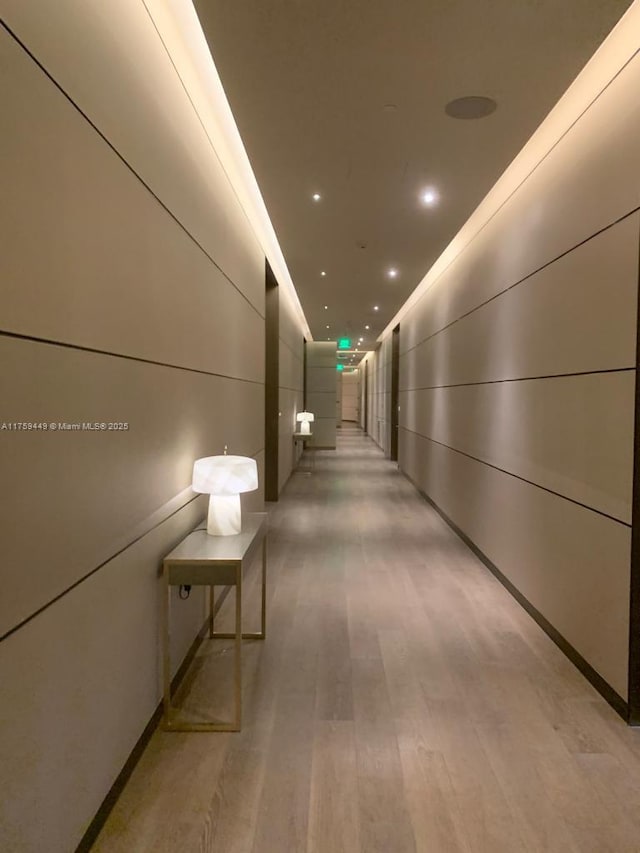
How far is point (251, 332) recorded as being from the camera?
5352mm

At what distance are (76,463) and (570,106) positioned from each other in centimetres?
353

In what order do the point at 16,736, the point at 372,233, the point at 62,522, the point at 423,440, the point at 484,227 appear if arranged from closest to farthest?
1. the point at 16,736
2. the point at 62,522
3. the point at 484,227
4. the point at 372,233
5. the point at 423,440

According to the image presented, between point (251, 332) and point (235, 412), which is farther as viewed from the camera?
point (251, 332)

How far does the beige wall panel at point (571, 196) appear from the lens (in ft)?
8.82

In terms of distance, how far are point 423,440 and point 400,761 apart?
21.5 ft

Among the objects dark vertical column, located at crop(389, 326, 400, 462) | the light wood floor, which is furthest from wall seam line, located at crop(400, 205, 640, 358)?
dark vertical column, located at crop(389, 326, 400, 462)

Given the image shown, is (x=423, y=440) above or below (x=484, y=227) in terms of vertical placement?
below

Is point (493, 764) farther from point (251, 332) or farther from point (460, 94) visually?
point (251, 332)

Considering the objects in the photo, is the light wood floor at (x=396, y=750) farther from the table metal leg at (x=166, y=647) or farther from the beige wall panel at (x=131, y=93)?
the beige wall panel at (x=131, y=93)

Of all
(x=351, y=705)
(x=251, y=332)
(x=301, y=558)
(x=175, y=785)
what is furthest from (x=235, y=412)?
(x=175, y=785)

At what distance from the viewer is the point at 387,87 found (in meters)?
2.94

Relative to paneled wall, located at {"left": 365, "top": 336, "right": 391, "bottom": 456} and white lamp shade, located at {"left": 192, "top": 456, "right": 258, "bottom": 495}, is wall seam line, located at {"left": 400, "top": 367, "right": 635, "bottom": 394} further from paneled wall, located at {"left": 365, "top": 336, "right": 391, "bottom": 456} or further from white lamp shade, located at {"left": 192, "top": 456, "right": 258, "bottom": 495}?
paneled wall, located at {"left": 365, "top": 336, "right": 391, "bottom": 456}

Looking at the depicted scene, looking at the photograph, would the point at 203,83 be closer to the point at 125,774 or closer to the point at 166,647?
the point at 166,647

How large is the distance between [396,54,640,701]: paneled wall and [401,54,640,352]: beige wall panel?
0.04 feet
